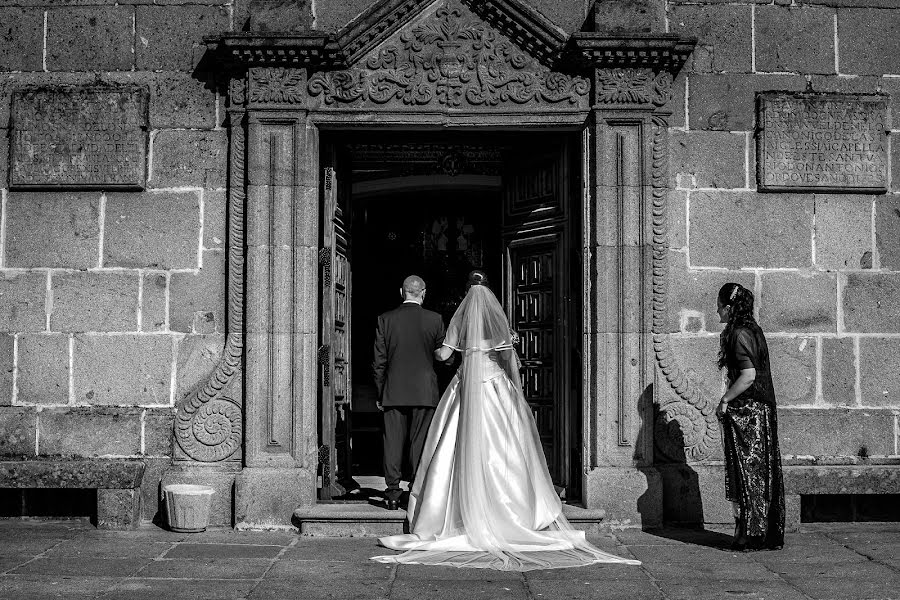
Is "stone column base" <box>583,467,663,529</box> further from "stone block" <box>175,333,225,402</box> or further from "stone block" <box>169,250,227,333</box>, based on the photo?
"stone block" <box>169,250,227,333</box>

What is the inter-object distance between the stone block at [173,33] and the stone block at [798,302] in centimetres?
486

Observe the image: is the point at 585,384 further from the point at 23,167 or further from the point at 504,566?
the point at 23,167

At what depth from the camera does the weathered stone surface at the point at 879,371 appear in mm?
8188

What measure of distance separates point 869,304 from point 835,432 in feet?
3.49

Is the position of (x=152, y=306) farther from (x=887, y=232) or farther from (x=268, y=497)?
(x=887, y=232)

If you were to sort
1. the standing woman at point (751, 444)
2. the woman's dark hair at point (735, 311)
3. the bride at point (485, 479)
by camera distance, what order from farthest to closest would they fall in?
the woman's dark hair at point (735, 311) < the standing woman at point (751, 444) < the bride at point (485, 479)

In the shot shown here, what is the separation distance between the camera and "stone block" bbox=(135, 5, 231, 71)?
27.1 ft

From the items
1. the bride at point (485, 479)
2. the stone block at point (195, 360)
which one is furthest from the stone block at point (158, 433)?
the bride at point (485, 479)

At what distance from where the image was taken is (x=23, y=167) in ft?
26.9

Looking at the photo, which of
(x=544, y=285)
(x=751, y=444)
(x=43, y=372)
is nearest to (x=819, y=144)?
(x=544, y=285)

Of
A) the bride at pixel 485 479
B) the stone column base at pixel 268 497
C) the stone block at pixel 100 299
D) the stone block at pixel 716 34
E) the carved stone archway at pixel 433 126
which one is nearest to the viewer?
the bride at pixel 485 479


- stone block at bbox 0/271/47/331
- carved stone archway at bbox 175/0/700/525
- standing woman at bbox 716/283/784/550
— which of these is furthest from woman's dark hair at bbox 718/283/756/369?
stone block at bbox 0/271/47/331

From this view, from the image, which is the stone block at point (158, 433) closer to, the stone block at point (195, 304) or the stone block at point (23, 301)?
the stone block at point (195, 304)

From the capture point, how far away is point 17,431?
806 cm
